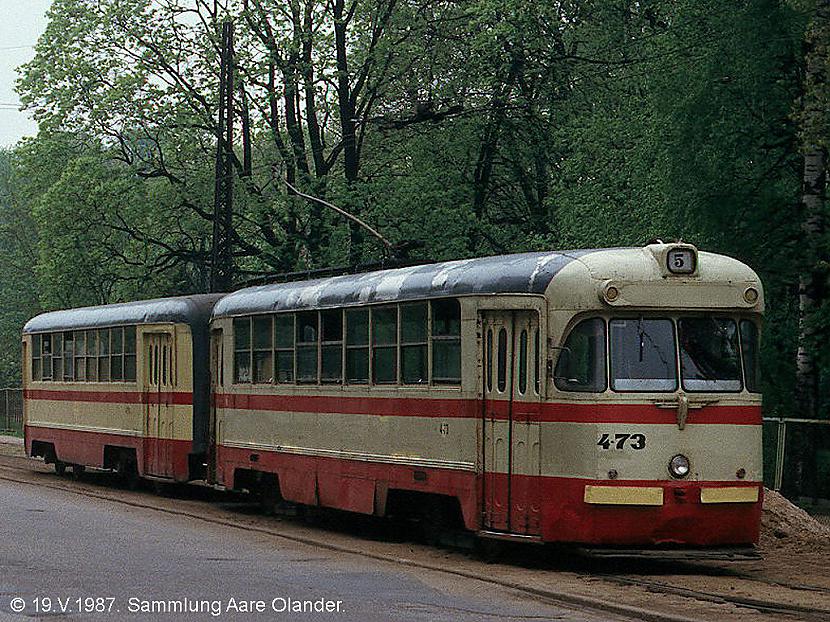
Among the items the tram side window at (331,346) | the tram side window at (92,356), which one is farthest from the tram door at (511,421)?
the tram side window at (92,356)

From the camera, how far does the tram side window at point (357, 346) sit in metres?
17.8

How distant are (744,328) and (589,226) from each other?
57.8ft

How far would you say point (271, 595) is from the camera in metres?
12.1

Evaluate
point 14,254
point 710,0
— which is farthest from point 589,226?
point 14,254

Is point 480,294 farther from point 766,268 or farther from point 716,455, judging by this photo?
point 766,268

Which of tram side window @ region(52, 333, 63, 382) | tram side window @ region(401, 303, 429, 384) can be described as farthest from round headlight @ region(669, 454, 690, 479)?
tram side window @ region(52, 333, 63, 382)

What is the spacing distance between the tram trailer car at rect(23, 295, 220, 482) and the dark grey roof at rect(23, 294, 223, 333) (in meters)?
0.02

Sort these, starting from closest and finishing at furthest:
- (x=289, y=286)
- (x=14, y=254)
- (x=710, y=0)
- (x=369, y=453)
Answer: (x=369, y=453), (x=289, y=286), (x=710, y=0), (x=14, y=254)

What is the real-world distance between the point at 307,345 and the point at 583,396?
559 centimetres

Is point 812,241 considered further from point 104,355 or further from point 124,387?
point 104,355

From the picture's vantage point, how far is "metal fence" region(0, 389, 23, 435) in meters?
52.5

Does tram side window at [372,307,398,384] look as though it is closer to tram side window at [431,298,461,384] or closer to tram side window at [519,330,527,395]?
tram side window at [431,298,461,384]

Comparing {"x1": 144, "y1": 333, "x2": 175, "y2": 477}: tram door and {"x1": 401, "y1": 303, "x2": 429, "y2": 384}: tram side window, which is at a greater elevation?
{"x1": 401, "y1": 303, "x2": 429, "y2": 384}: tram side window

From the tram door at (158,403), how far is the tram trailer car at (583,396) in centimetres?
753
